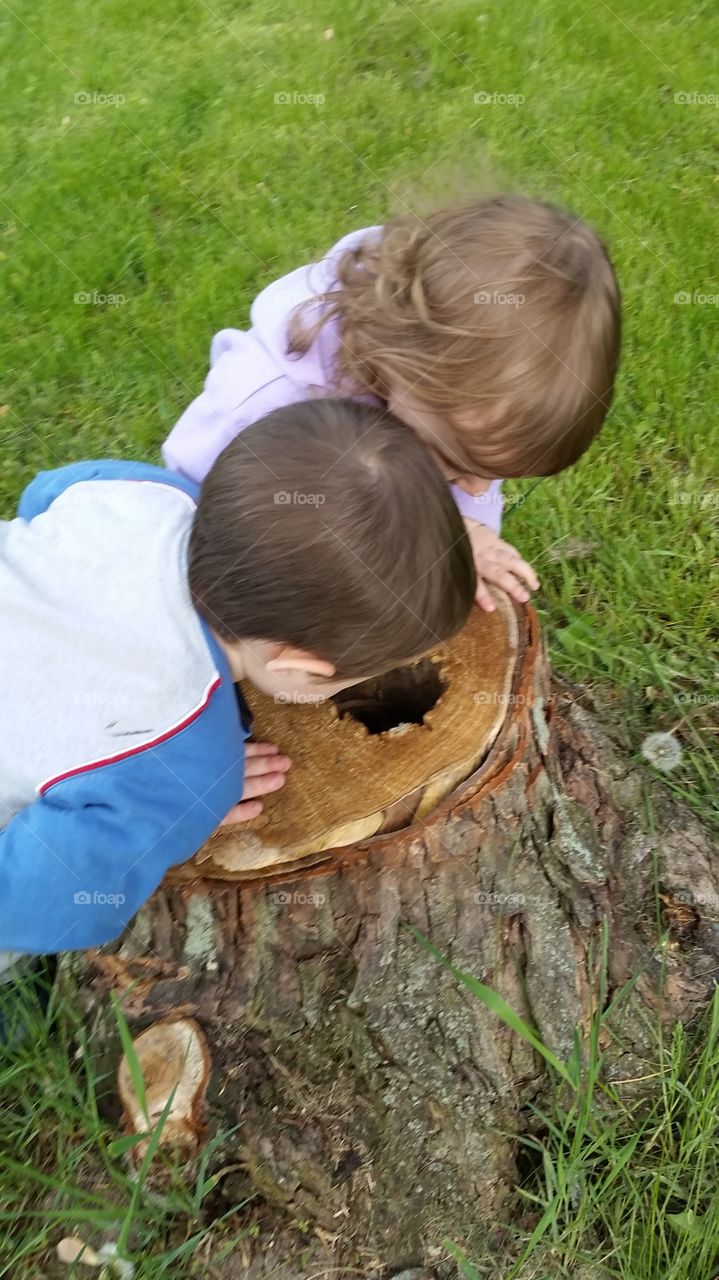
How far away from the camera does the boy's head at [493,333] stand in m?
1.64

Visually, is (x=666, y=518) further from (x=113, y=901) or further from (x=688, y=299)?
(x=113, y=901)

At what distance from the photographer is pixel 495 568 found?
1.84 metres

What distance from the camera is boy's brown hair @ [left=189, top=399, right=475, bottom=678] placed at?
134cm

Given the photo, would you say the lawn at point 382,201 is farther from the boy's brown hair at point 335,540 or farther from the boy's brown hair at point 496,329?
Result: the boy's brown hair at point 335,540
